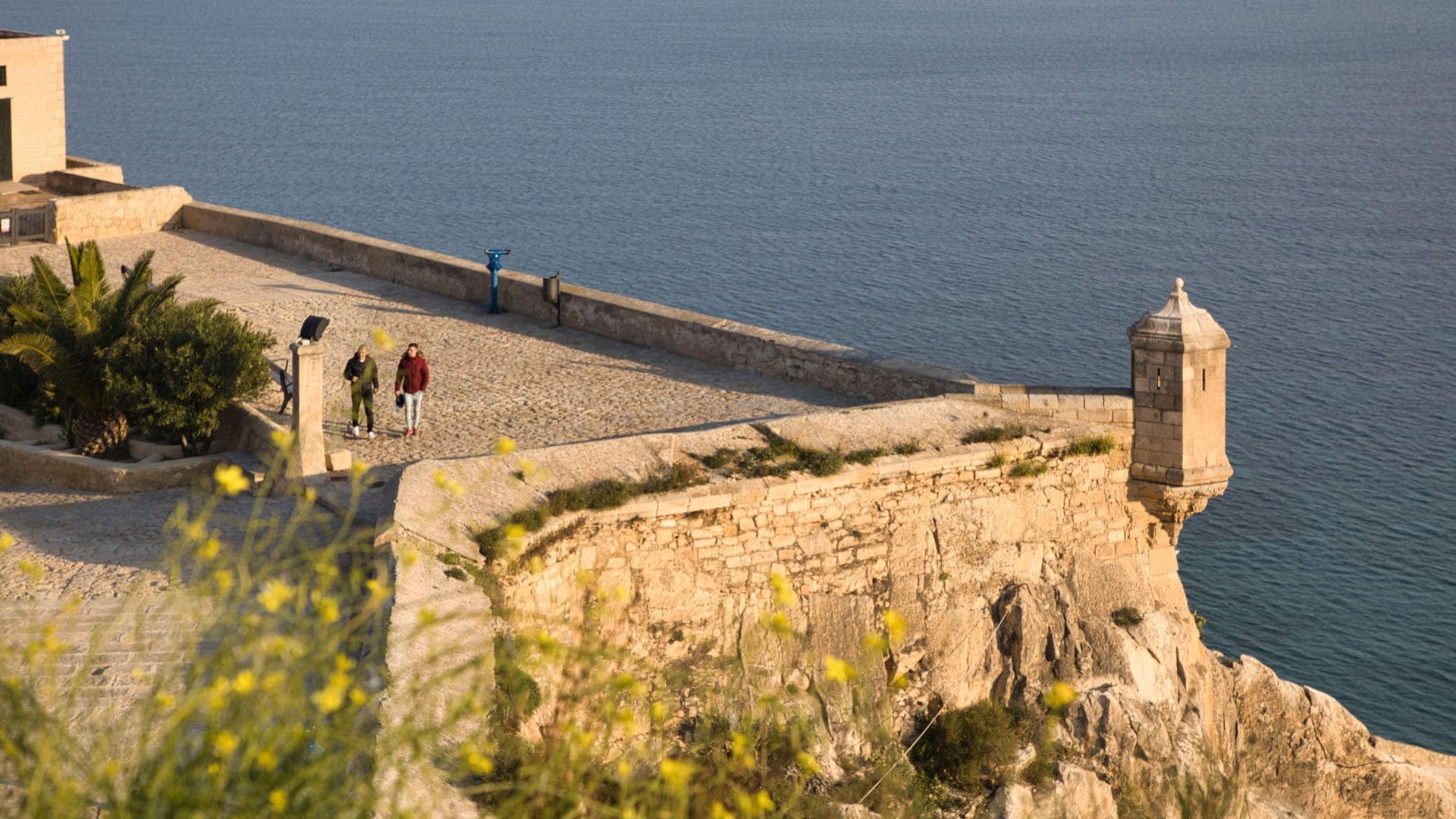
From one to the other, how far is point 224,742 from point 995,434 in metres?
10.4

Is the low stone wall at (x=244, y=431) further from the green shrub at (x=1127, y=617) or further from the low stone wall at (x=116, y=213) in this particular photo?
the low stone wall at (x=116, y=213)

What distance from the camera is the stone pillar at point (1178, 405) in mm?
14086

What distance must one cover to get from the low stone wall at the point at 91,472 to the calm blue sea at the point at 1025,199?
14.6 m

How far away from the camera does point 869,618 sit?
43.1 ft

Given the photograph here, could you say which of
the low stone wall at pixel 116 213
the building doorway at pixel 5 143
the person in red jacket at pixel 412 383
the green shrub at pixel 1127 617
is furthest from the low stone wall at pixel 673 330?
the building doorway at pixel 5 143

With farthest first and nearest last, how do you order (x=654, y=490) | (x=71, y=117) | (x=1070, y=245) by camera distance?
(x=71, y=117) → (x=1070, y=245) → (x=654, y=490)

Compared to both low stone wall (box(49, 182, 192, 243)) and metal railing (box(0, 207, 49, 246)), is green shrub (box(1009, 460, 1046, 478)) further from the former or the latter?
metal railing (box(0, 207, 49, 246))

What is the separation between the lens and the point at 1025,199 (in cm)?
5116

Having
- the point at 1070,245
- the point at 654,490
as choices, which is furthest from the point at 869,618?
the point at 1070,245

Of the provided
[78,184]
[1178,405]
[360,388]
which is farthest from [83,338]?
[78,184]

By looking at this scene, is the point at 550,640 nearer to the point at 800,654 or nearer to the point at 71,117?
the point at 800,654

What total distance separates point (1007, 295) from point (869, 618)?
26.8 m

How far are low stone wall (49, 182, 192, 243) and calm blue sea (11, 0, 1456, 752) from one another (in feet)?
47.6

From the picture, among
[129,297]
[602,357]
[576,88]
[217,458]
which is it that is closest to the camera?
[217,458]
